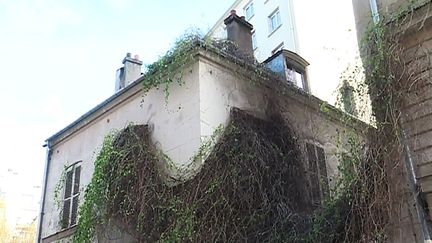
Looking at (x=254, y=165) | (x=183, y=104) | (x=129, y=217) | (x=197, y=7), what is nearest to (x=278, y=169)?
(x=254, y=165)

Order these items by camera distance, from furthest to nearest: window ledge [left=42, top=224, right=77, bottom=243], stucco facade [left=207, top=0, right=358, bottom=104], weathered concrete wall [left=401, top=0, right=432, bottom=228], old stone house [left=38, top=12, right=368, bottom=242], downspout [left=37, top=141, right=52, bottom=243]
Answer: stucco facade [left=207, top=0, right=358, bottom=104] < downspout [left=37, top=141, right=52, bottom=243] < window ledge [left=42, top=224, right=77, bottom=243] < old stone house [left=38, top=12, right=368, bottom=242] < weathered concrete wall [left=401, top=0, right=432, bottom=228]

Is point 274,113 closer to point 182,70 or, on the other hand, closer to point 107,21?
point 182,70

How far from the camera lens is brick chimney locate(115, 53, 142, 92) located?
37.5ft

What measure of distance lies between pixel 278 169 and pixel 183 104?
2.06m

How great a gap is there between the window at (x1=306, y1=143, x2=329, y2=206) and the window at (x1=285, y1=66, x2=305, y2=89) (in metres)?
1.70

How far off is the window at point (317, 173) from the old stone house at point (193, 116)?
0.07 ft

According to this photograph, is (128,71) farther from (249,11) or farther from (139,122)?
(249,11)

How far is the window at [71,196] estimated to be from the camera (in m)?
10.1

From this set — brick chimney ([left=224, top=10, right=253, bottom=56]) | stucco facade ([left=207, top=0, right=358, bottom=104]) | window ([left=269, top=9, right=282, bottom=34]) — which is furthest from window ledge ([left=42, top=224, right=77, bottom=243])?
window ([left=269, top=9, right=282, bottom=34])

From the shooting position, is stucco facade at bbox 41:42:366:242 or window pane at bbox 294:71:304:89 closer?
stucco facade at bbox 41:42:366:242

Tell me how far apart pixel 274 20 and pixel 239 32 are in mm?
14445

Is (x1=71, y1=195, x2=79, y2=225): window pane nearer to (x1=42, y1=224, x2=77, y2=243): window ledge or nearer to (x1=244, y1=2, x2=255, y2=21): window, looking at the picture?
(x1=42, y1=224, x2=77, y2=243): window ledge

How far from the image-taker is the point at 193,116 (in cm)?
790

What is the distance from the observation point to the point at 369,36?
6.30 meters
